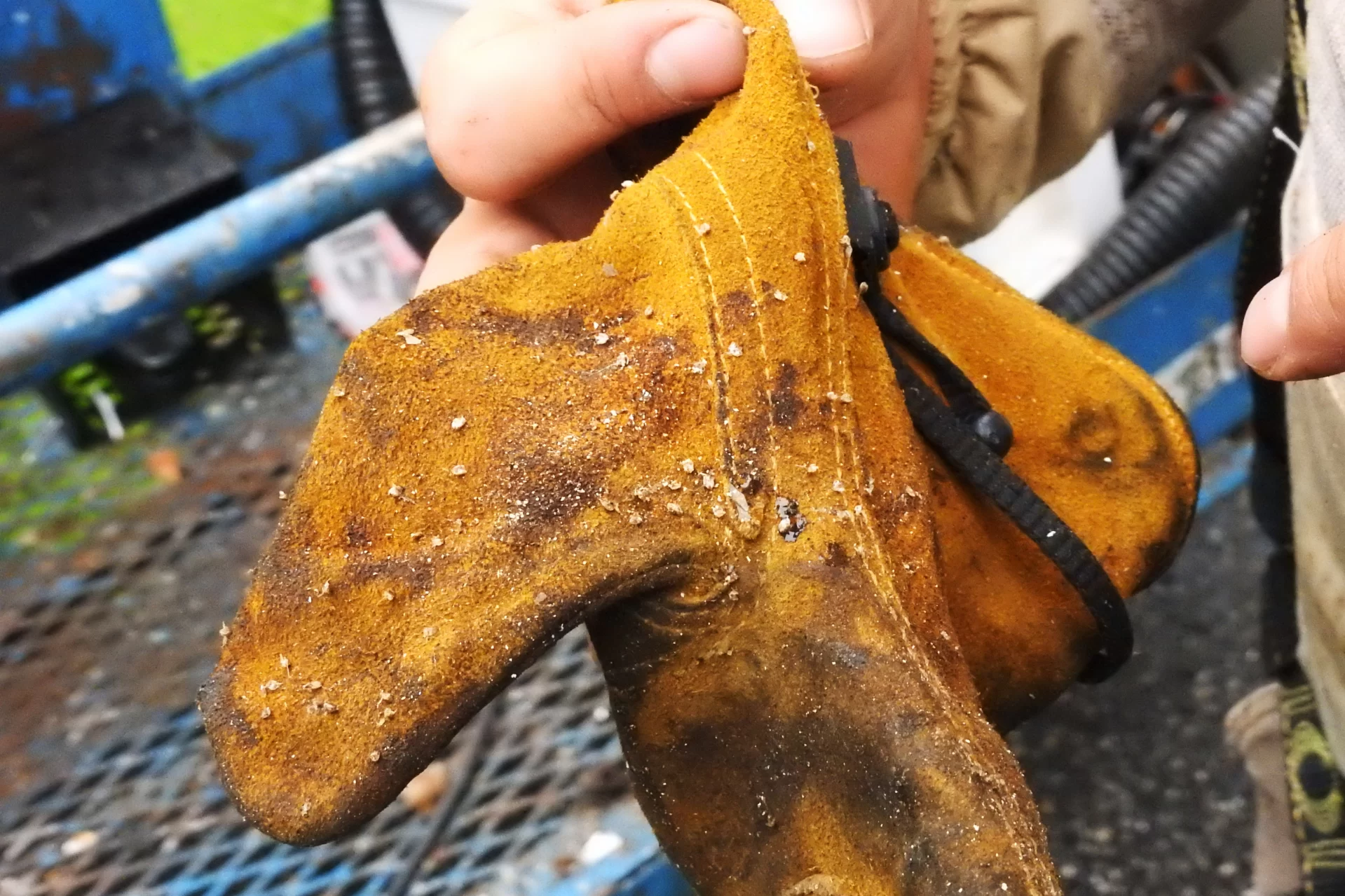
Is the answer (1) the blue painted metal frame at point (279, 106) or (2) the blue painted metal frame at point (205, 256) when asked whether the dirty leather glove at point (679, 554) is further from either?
(1) the blue painted metal frame at point (279, 106)

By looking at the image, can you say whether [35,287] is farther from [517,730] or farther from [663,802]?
[663,802]

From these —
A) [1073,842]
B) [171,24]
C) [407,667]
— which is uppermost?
[171,24]

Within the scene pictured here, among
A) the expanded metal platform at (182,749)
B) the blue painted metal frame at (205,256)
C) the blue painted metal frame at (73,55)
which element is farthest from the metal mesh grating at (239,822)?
the blue painted metal frame at (73,55)

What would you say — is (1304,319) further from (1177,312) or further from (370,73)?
(370,73)

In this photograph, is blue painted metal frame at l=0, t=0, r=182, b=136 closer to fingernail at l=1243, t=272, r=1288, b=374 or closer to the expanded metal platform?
the expanded metal platform

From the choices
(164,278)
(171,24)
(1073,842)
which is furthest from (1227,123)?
(171,24)

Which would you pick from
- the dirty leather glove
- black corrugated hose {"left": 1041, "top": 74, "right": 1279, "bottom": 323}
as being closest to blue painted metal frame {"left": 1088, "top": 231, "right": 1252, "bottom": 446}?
black corrugated hose {"left": 1041, "top": 74, "right": 1279, "bottom": 323}

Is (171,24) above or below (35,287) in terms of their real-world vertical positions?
above
